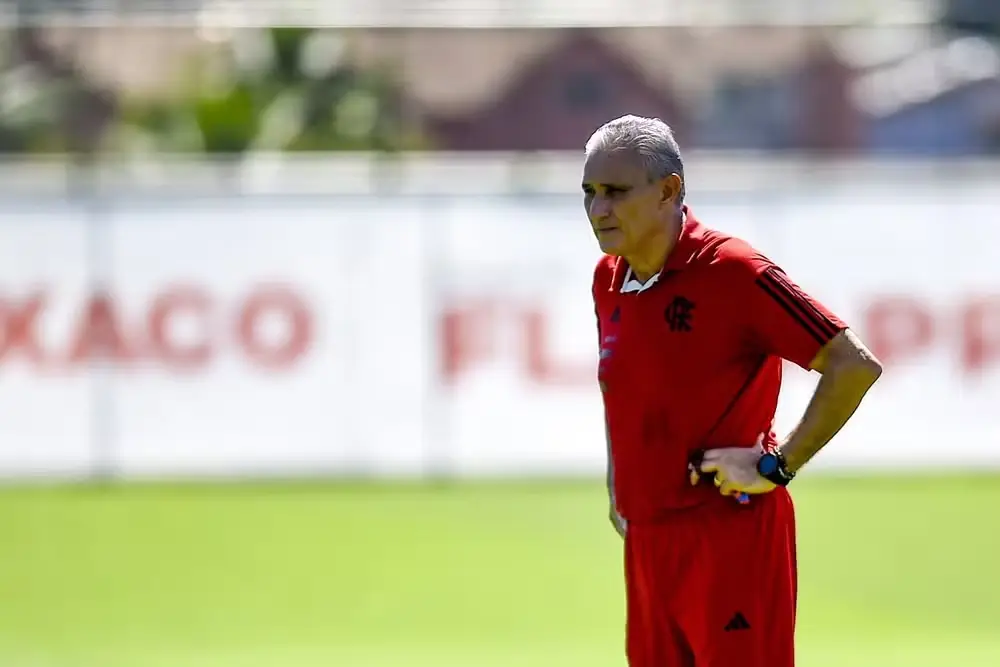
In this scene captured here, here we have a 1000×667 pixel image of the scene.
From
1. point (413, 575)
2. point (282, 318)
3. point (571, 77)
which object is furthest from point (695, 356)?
point (571, 77)

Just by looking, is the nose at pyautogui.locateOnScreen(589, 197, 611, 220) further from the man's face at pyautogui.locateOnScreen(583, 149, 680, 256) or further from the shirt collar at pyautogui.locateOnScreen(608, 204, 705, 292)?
the shirt collar at pyautogui.locateOnScreen(608, 204, 705, 292)

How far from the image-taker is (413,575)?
1203cm

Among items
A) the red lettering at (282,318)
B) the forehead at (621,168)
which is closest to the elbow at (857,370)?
the forehead at (621,168)

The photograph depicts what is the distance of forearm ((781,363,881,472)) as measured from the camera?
507 centimetres

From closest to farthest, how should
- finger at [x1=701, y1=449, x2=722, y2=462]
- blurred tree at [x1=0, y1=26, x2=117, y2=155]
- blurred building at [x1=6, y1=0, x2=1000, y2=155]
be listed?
finger at [x1=701, y1=449, x2=722, y2=462]
blurred tree at [x1=0, y1=26, x2=117, y2=155]
blurred building at [x1=6, y1=0, x2=1000, y2=155]

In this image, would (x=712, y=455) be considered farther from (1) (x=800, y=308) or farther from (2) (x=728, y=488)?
(1) (x=800, y=308)

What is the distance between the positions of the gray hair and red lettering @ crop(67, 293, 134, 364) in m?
11.7

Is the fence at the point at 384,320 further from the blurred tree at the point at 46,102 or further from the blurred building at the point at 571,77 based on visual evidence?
the blurred tree at the point at 46,102

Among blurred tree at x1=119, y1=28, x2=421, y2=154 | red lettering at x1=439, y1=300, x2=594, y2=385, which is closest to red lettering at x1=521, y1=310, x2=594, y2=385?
red lettering at x1=439, y1=300, x2=594, y2=385

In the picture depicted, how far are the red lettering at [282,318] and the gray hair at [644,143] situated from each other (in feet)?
37.4

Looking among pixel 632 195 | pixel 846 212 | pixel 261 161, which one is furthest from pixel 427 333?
pixel 632 195

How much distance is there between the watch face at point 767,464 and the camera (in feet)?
16.9

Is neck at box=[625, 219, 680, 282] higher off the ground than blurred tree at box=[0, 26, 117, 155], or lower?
lower

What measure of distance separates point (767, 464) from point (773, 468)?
2 cm
